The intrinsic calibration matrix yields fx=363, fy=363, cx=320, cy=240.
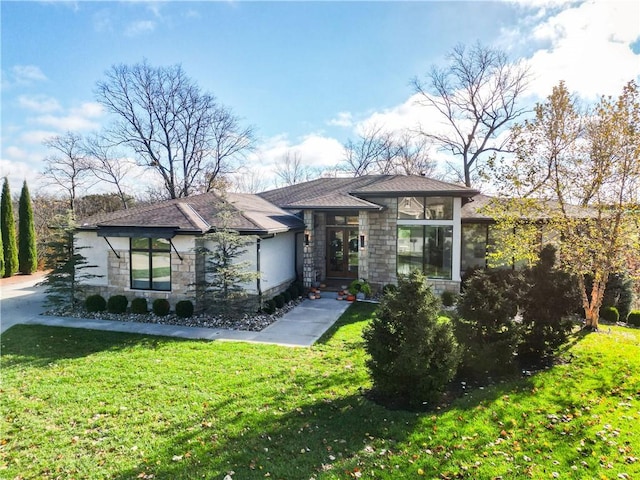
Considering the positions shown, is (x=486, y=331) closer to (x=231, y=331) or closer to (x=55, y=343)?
(x=231, y=331)

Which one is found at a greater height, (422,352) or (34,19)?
(34,19)

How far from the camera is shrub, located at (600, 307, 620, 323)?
12.8 metres

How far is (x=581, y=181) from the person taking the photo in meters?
9.52

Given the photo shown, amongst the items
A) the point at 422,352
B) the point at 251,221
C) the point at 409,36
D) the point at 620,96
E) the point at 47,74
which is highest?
the point at 409,36

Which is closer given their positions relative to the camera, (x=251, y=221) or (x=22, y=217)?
(x=251, y=221)

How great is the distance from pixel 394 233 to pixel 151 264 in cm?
894

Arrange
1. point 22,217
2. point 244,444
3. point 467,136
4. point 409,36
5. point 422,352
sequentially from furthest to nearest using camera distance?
point 467,136
point 22,217
point 409,36
point 422,352
point 244,444

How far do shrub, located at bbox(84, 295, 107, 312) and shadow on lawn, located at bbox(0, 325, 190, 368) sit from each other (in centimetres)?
153

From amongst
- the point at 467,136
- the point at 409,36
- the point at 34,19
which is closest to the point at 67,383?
the point at 34,19

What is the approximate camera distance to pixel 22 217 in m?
21.2

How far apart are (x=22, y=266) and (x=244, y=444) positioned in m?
23.3

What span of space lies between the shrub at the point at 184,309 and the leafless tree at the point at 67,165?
19982 mm

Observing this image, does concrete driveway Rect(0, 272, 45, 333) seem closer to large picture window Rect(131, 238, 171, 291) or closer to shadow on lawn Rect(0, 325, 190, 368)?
shadow on lawn Rect(0, 325, 190, 368)

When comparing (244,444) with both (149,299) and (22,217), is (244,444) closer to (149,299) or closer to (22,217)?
(149,299)
